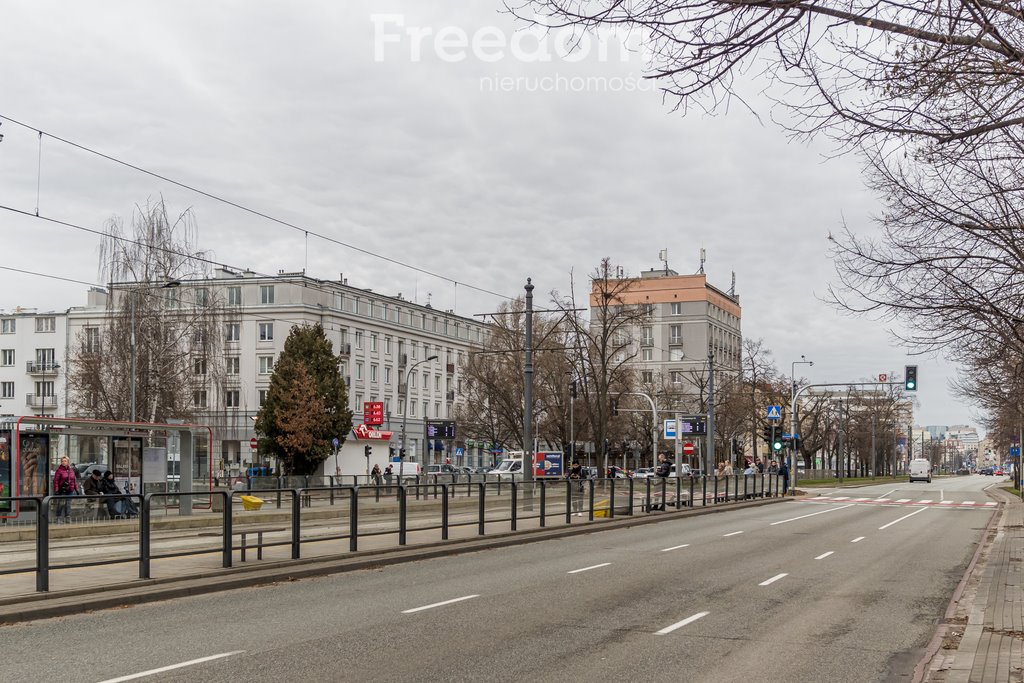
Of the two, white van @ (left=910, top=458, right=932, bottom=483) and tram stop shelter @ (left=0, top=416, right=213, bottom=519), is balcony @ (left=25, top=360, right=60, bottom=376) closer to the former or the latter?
tram stop shelter @ (left=0, top=416, right=213, bottom=519)

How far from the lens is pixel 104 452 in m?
30.5

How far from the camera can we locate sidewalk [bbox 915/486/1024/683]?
9070 mm

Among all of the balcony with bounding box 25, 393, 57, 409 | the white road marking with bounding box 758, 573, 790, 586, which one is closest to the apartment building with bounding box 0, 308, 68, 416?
the balcony with bounding box 25, 393, 57, 409

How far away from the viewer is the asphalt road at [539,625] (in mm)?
9203

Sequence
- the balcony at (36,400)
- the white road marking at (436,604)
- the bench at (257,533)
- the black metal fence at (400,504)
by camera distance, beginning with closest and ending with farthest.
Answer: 1. the white road marking at (436,604)
2. the black metal fence at (400,504)
3. the bench at (257,533)
4. the balcony at (36,400)

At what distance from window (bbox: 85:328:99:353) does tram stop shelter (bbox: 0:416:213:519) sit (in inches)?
628

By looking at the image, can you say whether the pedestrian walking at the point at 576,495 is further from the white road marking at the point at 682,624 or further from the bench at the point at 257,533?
the white road marking at the point at 682,624

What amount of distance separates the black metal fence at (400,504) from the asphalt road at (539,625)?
1399 millimetres

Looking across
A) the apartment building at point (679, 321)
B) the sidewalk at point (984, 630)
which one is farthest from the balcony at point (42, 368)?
the sidewalk at point (984, 630)

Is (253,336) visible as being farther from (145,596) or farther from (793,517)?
(145,596)

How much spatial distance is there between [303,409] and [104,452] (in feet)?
128

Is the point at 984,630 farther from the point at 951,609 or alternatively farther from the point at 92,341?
the point at 92,341

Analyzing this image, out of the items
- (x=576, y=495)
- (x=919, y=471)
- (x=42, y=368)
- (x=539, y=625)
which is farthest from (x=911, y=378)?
(x=42, y=368)

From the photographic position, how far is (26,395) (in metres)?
100
